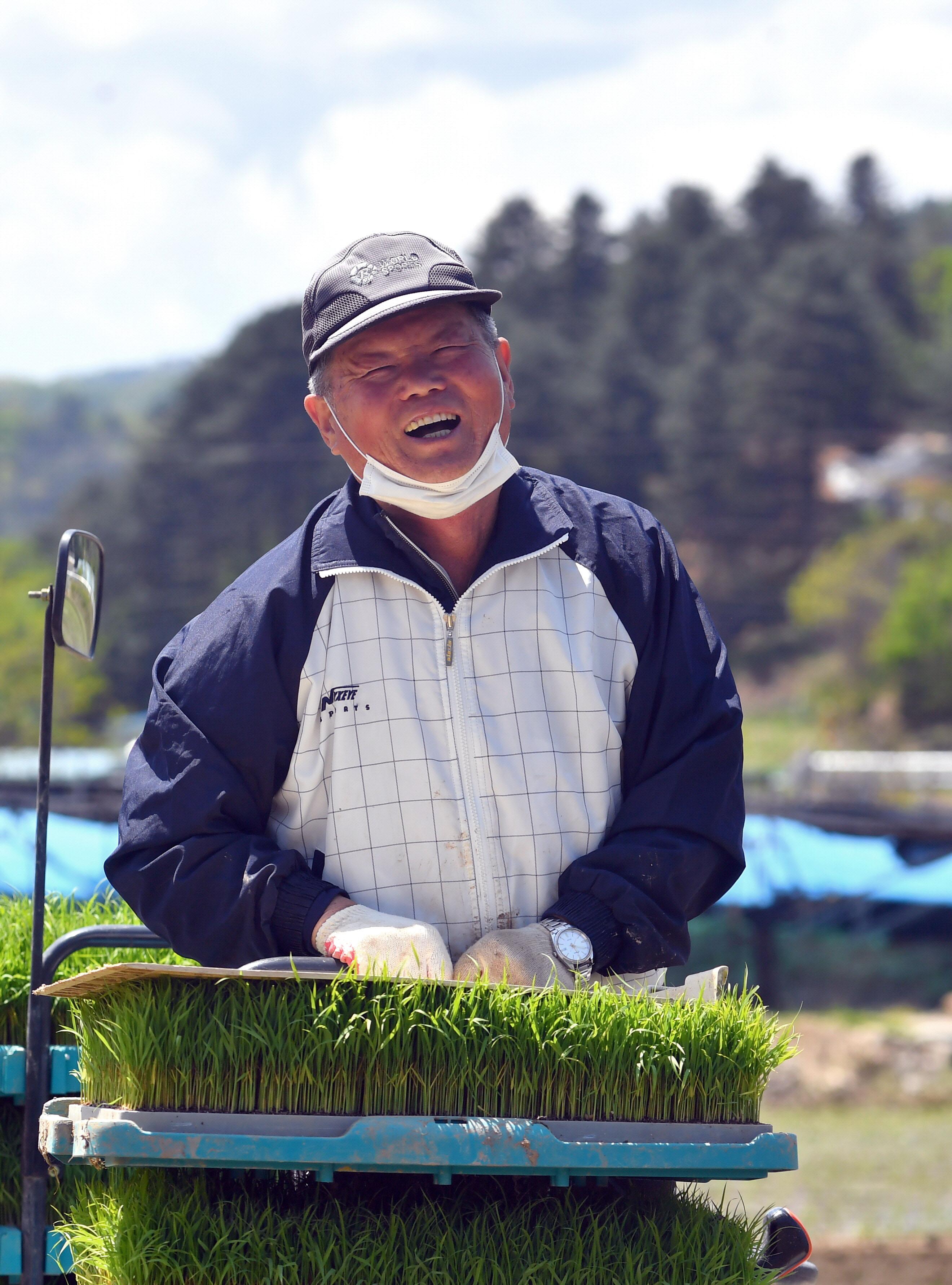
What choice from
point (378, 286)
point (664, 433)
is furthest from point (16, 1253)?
point (664, 433)

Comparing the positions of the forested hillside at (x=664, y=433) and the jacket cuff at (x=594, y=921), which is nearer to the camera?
the jacket cuff at (x=594, y=921)

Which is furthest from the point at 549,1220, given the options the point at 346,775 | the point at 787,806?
the point at 787,806

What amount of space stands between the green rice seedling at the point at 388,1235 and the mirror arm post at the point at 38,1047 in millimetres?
343

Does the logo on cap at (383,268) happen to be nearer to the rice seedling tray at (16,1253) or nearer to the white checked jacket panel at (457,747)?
the white checked jacket panel at (457,747)

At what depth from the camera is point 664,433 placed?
7362 cm

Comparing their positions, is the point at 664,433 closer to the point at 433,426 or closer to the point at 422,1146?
the point at 433,426

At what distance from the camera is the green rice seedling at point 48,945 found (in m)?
3.02

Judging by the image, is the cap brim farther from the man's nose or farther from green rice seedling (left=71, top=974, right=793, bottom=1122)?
green rice seedling (left=71, top=974, right=793, bottom=1122)

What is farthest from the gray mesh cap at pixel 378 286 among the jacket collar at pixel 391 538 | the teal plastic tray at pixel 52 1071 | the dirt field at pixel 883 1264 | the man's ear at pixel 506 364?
the dirt field at pixel 883 1264

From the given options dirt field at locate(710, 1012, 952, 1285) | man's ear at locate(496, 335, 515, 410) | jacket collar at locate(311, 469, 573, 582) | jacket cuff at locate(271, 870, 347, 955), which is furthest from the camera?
dirt field at locate(710, 1012, 952, 1285)

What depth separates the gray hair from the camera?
2.84 m

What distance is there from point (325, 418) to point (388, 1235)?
138 cm

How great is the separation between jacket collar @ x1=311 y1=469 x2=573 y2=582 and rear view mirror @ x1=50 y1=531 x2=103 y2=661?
1.34ft

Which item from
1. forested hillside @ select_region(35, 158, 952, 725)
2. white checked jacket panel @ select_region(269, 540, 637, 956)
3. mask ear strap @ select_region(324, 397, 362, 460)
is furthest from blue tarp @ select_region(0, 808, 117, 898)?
forested hillside @ select_region(35, 158, 952, 725)
